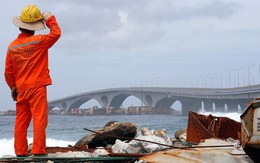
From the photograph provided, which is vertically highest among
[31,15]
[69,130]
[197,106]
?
[31,15]

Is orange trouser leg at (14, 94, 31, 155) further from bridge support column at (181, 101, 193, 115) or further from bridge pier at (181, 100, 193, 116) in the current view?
bridge support column at (181, 101, 193, 115)

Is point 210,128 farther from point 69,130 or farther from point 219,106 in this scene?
point 219,106

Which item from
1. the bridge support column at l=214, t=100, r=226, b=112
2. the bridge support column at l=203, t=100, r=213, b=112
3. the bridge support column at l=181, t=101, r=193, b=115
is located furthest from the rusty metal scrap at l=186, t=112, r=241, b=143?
the bridge support column at l=181, t=101, r=193, b=115

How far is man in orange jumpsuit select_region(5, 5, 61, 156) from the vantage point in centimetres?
517

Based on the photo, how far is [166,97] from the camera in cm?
6706

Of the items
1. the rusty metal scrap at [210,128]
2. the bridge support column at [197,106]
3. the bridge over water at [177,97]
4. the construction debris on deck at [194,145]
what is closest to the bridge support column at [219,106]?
the bridge over water at [177,97]

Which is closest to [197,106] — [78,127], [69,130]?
[78,127]

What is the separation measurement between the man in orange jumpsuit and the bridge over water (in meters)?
53.6

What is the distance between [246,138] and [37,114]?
219cm

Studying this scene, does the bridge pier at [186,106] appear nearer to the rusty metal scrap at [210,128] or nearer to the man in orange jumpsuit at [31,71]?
the rusty metal scrap at [210,128]

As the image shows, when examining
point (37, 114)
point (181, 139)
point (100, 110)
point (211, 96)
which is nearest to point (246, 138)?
point (37, 114)

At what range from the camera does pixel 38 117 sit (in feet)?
16.9

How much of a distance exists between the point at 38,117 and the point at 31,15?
1.13 metres

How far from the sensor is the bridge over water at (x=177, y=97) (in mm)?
60531
